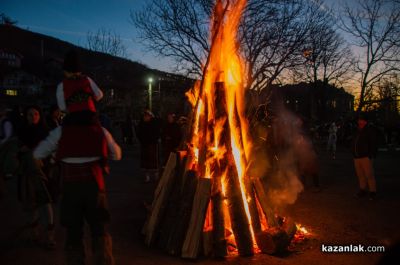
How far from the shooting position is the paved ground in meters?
5.28

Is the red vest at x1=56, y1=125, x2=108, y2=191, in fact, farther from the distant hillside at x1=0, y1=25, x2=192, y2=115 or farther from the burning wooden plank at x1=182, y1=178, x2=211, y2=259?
the distant hillside at x1=0, y1=25, x2=192, y2=115

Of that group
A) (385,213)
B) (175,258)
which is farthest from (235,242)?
(385,213)

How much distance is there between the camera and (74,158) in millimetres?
3930

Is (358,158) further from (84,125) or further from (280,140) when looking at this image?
(84,125)

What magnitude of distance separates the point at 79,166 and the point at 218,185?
240 cm

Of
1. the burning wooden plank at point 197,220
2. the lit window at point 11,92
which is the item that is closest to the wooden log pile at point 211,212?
the burning wooden plank at point 197,220

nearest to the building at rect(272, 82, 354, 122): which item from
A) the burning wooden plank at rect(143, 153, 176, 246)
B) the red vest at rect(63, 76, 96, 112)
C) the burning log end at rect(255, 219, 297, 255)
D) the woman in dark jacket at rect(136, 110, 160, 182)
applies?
the woman in dark jacket at rect(136, 110, 160, 182)

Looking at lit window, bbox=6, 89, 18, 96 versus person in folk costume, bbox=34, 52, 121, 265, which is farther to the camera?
lit window, bbox=6, 89, 18, 96

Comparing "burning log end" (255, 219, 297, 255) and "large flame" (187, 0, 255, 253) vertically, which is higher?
"large flame" (187, 0, 255, 253)

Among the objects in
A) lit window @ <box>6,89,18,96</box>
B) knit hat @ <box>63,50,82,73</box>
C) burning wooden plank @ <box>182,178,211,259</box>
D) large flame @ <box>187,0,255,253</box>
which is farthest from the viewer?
lit window @ <box>6,89,18,96</box>

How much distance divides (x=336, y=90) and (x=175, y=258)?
134ft

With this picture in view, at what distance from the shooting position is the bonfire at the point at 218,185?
5402 millimetres

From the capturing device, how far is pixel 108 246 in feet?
13.3

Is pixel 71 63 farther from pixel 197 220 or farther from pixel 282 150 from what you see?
pixel 282 150
